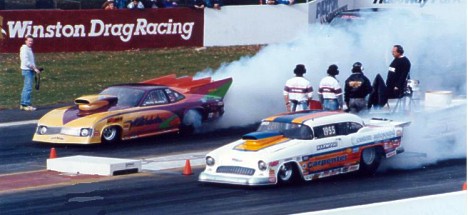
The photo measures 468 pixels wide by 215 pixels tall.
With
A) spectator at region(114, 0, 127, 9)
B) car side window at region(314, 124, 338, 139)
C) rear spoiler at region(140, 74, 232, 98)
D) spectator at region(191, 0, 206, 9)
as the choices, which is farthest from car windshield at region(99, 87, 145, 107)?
spectator at region(191, 0, 206, 9)

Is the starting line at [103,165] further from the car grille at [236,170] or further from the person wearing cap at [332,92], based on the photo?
the person wearing cap at [332,92]

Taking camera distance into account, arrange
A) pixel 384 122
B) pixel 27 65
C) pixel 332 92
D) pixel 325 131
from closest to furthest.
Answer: pixel 325 131 < pixel 384 122 < pixel 332 92 < pixel 27 65

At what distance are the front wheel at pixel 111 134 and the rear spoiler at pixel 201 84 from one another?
2081 mm

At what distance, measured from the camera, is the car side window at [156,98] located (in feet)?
62.8

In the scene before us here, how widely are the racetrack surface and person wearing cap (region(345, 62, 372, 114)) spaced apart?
1.79 m

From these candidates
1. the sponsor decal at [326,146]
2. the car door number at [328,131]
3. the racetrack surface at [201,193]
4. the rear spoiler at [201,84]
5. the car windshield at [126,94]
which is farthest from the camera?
the rear spoiler at [201,84]

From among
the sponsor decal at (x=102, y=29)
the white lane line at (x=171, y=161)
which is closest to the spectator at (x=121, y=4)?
the sponsor decal at (x=102, y=29)

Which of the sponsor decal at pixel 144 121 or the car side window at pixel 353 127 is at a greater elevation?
the car side window at pixel 353 127

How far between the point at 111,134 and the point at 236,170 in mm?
4086

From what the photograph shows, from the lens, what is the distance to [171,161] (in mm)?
17312

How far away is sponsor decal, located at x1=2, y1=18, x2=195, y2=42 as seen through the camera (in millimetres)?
26203

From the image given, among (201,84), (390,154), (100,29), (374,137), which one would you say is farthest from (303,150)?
(100,29)

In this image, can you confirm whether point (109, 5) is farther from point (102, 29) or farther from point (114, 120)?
point (114, 120)

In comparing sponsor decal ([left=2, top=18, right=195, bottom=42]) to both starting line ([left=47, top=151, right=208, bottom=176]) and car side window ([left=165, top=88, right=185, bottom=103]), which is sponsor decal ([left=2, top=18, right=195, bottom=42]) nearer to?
car side window ([left=165, top=88, right=185, bottom=103])
